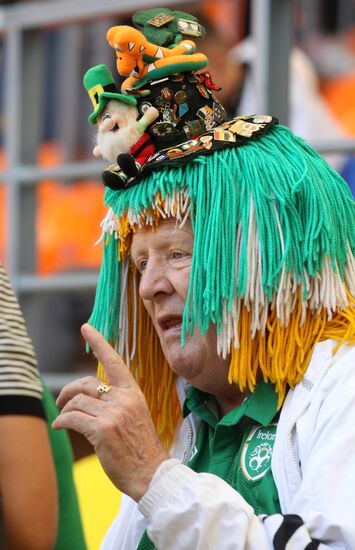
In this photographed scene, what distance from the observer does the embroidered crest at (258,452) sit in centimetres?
212

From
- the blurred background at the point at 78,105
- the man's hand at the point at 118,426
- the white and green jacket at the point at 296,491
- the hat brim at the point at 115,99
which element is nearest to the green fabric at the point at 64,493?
the man's hand at the point at 118,426

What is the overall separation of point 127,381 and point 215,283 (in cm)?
27

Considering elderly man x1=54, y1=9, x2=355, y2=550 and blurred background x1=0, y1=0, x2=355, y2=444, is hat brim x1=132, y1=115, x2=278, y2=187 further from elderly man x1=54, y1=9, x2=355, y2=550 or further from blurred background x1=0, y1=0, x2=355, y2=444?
blurred background x1=0, y1=0, x2=355, y2=444

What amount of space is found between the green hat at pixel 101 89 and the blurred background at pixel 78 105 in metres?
1.76

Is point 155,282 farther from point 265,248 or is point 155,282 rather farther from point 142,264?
point 265,248

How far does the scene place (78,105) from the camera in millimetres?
6801

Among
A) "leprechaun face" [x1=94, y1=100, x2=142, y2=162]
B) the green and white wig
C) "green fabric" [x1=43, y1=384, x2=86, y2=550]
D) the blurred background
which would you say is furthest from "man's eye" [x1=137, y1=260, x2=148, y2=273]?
the blurred background

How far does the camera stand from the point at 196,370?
227 centimetres

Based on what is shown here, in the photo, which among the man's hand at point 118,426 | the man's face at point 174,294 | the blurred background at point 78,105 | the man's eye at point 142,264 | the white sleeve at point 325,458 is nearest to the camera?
the white sleeve at point 325,458

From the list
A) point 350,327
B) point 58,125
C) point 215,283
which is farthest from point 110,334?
point 58,125

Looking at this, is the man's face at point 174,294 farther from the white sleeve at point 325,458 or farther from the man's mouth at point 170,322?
the white sleeve at point 325,458

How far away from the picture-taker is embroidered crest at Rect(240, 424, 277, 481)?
2.12 metres

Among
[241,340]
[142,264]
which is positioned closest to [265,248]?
[241,340]

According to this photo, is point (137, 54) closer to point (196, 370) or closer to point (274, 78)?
point (196, 370)
